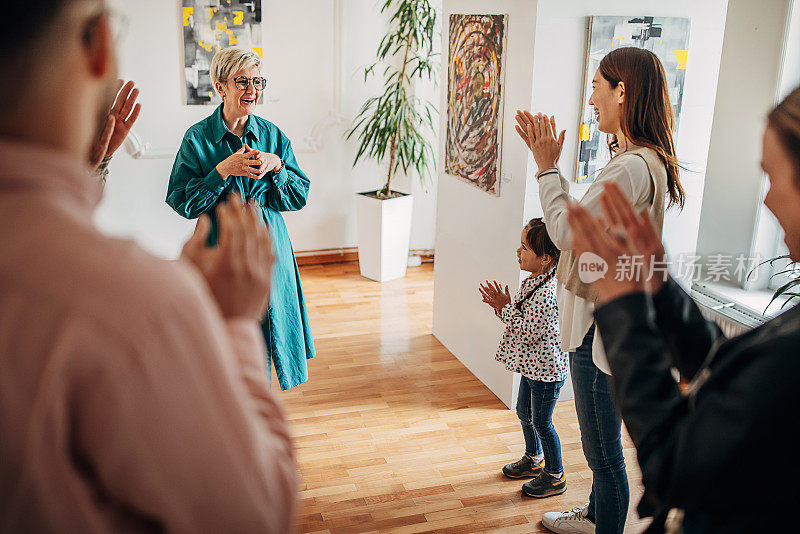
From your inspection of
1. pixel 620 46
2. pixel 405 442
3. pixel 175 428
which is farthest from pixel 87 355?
pixel 620 46

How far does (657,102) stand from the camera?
2027 millimetres

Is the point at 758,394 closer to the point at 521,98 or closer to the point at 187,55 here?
the point at 521,98

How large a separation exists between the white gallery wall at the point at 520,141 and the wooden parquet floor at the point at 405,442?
9.9 inches

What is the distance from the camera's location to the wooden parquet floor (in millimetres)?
2582

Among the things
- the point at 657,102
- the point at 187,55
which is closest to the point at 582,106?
the point at 657,102

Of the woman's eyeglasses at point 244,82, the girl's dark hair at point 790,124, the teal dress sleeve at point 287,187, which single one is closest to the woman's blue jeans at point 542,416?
the teal dress sleeve at point 287,187

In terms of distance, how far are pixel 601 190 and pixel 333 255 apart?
3918 mm

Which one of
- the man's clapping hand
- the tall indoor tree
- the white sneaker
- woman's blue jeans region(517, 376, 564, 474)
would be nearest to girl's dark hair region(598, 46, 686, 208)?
woman's blue jeans region(517, 376, 564, 474)

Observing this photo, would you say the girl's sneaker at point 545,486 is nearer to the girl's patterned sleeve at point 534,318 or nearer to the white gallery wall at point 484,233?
the girl's patterned sleeve at point 534,318

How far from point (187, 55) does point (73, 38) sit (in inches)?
184

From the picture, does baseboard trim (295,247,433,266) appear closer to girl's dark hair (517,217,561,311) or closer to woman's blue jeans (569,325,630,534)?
girl's dark hair (517,217,561,311)

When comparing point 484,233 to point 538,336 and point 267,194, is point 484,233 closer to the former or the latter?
point 538,336

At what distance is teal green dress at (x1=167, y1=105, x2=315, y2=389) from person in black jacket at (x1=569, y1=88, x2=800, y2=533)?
1740 mm

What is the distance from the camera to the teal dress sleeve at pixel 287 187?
2709mm
